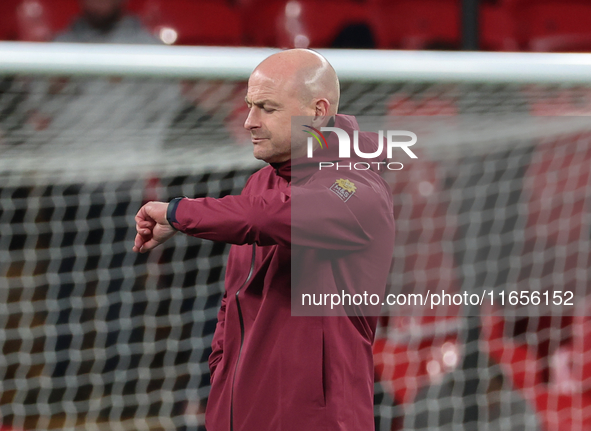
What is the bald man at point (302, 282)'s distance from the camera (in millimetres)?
957

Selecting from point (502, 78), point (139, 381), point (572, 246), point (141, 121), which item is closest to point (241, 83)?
point (141, 121)

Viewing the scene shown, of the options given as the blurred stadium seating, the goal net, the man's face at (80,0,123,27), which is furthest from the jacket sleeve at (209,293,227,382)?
the blurred stadium seating

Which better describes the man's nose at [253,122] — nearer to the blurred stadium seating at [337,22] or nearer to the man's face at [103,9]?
the man's face at [103,9]

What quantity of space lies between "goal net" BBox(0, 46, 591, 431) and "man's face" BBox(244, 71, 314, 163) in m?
0.74

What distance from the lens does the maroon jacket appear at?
0.93 m

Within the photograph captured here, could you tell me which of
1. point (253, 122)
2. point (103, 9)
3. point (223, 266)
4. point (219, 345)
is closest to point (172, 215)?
point (253, 122)

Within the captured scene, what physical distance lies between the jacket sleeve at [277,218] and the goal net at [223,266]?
0.87 metres

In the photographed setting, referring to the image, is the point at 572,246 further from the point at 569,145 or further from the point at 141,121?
the point at 141,121

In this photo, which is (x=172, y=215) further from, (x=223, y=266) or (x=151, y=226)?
(x=223, y=266)

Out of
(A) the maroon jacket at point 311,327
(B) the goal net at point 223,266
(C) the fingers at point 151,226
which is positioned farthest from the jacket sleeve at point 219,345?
(B) the goal net at point 223,266

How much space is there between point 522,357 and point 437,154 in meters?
0.80

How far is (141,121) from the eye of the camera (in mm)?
1774

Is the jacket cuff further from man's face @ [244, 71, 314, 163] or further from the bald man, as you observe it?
man's face @ [244, 71, 314, 163]

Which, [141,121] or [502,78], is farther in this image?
[141,121]
